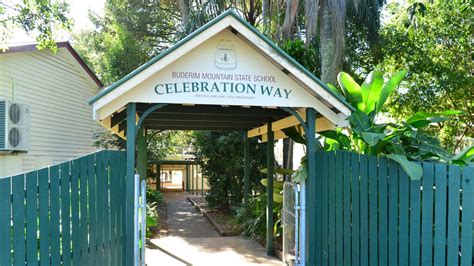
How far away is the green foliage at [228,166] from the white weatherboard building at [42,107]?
5.16 metres

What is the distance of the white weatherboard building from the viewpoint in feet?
38.3

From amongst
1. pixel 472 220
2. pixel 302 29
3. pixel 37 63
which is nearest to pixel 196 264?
pixel 472 220

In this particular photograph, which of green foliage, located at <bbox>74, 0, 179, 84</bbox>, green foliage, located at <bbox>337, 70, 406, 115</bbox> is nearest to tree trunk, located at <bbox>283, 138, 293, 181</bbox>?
green foliage, located at <bbox>337, 70, 406, 115</bbox>

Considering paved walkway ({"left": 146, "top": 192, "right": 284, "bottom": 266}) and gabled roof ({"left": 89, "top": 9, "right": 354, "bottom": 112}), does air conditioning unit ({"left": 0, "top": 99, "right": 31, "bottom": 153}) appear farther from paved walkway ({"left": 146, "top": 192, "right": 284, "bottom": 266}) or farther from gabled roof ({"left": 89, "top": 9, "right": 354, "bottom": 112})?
gabled roof ({"left": 89, "top": 9, "right": 354, "bottom": 112})

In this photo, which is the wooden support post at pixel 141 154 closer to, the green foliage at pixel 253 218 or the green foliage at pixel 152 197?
the green foliage at pixel 253 218

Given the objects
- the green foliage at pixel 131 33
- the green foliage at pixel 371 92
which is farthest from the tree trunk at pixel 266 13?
the green foliage at pixel 371 92

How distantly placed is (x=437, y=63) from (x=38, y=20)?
12839mm

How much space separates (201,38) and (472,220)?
3.66m

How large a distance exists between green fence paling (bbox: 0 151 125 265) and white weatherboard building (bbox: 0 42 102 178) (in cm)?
756

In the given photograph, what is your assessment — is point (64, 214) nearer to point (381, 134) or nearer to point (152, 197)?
point (381, 134)

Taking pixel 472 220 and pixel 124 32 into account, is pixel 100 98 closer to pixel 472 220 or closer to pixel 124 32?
pixel 472 220

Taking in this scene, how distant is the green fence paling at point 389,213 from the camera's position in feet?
14.4

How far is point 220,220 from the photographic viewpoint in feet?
40.9

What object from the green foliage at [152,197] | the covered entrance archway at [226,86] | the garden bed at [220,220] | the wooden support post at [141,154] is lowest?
the garden bed at [220,220]
